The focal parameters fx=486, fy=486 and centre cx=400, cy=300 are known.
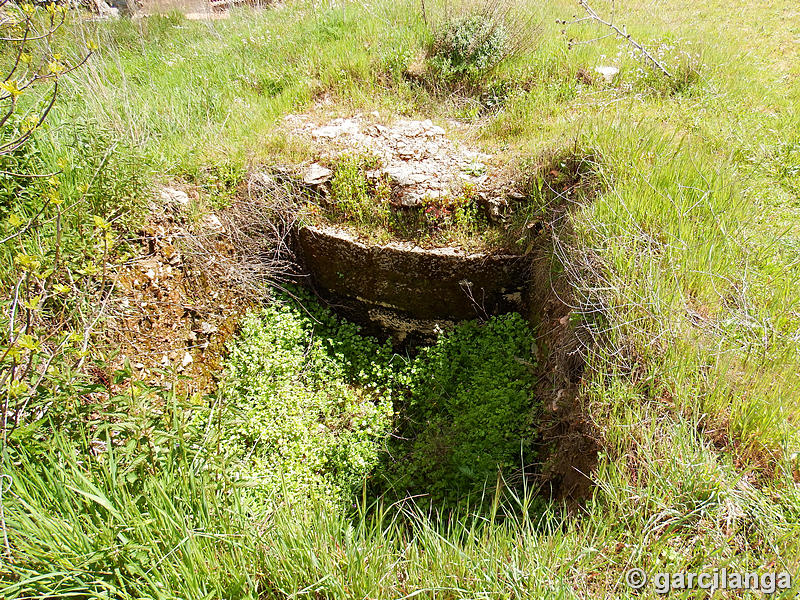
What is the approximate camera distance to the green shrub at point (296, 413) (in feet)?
10.4

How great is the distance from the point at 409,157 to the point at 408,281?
3.63 feet

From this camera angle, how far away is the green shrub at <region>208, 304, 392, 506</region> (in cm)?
317

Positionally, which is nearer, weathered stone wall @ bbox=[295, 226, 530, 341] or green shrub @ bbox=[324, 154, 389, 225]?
weathered stone wall @ bbox=[295, 226, 530, 341]

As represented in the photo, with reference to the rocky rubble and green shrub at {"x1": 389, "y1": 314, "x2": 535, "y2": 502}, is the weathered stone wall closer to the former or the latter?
green shrub at {"x1": 389, "y1": 314, "x2": 535, "y2": 502}

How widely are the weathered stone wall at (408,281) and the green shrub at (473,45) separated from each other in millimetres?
2372

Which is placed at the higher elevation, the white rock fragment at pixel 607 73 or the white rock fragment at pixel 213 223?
the white rock fragment at pixel 607 73

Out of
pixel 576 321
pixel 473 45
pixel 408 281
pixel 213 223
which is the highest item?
pixel 473 45

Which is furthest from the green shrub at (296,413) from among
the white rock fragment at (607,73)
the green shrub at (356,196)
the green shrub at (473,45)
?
the white rock fragment at (607,73)

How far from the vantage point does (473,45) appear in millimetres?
5109

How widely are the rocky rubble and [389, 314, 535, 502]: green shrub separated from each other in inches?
42.7

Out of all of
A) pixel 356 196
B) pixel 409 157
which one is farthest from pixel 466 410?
pixel 409 157

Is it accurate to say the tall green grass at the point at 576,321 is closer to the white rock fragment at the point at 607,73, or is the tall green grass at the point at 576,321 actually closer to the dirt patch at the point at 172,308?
the white rock fragment at the point at 607,73

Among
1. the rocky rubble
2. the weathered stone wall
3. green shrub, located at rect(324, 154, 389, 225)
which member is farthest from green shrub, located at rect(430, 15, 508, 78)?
the weathered stone wall

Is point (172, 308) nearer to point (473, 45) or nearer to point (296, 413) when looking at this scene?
point (296, 413)
